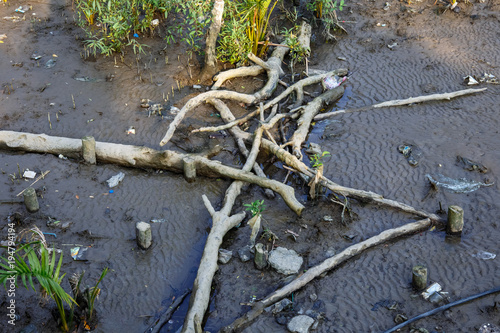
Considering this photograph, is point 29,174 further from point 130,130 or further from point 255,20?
point 255,20

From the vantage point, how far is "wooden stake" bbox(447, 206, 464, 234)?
6.00 meters

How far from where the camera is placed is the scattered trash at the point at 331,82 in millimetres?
9281

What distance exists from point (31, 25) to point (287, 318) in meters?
8.70

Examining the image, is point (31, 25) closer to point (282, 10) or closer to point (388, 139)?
point (282, 10)

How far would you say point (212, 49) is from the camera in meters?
9.27

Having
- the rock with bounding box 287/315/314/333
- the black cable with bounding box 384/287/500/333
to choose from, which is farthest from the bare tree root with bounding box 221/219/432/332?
the black cable with bounding box 384/287/500/333

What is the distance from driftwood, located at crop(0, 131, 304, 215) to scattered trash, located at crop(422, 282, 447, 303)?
271cm

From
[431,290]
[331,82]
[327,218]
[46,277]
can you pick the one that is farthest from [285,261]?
[331,82]

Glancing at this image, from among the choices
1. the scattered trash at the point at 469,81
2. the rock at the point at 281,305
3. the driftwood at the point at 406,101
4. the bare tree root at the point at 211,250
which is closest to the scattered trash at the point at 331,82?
the driftwood at the point at 406,101

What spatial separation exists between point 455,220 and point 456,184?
45.4 inches

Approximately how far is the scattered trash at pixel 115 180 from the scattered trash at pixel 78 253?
125cm

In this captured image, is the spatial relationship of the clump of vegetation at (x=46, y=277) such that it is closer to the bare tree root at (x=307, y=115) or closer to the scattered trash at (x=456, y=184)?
the bare tree root at (x=307, y=115)

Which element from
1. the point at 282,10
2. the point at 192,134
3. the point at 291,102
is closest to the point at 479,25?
the point at 282,10

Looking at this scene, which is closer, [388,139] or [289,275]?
[289,275]
